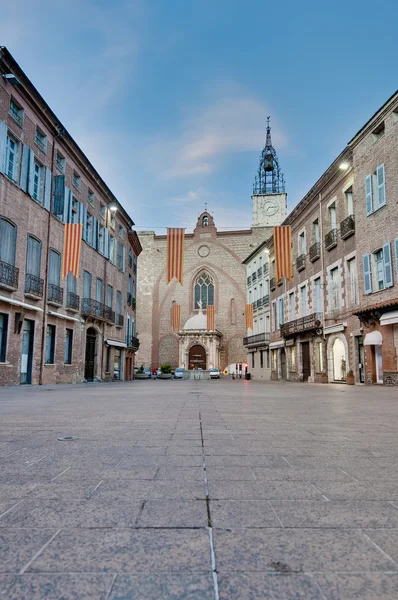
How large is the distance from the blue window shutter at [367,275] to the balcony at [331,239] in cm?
386

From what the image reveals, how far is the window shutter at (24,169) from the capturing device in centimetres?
1903

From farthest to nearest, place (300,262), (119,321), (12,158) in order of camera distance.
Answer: (119,321)
(300,262)
(12,158)

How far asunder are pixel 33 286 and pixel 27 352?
2.82m

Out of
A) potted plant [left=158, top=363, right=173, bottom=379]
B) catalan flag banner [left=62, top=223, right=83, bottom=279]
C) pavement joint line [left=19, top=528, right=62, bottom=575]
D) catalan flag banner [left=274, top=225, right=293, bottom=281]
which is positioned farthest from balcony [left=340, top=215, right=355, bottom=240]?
potted plant [left=158, top=363, right=173, bottom=379]

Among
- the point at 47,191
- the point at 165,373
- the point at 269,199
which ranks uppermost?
the point at 269,199

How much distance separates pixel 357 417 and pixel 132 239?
32.1 metres

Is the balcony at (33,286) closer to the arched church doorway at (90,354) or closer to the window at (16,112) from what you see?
the window at (16,112)

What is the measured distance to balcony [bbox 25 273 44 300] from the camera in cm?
1916

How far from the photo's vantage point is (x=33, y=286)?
19.7 m

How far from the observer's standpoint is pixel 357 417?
7.02 metres

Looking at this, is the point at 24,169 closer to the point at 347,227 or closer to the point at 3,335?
the point at 3,335

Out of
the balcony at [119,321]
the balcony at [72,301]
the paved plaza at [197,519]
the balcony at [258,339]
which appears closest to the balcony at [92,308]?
the balcony at [72,301]

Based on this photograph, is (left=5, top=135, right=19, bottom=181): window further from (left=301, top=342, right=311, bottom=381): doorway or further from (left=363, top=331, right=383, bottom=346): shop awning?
(left=301, top=342, right=311, bottom=381): doorway

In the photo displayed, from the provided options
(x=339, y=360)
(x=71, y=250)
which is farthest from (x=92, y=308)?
(x=339, y=360)
